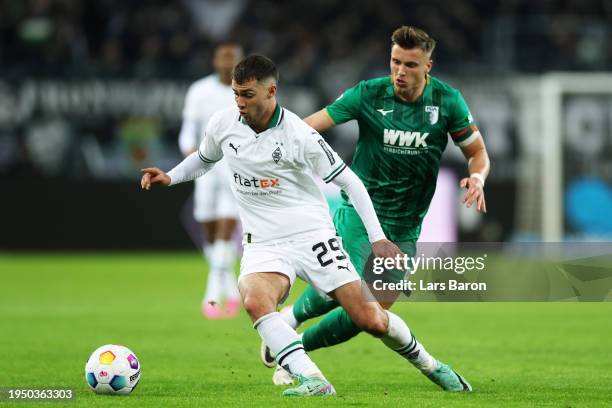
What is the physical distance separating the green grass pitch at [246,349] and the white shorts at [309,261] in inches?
25.0

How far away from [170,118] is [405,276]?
492 inches

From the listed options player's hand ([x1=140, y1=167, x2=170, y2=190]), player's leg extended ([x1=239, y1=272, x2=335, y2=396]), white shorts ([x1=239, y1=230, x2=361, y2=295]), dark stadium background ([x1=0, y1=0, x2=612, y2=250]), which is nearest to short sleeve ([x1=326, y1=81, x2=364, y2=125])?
white shorts ([x1=239, y1=230, x2=361, y2=295])

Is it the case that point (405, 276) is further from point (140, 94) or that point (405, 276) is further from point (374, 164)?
point (140, 94)

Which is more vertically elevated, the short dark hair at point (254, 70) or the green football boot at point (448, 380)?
the short dark hair at point (254, 70)

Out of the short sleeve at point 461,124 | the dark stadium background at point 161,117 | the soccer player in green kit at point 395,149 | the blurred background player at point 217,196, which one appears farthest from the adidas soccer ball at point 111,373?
the dark stadium background at point 161,117

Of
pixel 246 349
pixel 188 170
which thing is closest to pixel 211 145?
pixel 188 170

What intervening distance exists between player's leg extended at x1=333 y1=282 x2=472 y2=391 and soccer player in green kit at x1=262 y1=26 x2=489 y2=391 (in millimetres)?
417

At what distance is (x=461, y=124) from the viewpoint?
279 inches

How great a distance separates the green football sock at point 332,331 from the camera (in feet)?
23.1

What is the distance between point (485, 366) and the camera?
8.08m

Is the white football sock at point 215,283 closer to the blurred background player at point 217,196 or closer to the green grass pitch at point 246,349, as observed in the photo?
the blurred background player at point 217,196

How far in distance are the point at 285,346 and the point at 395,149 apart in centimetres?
156

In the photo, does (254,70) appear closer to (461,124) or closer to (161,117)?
(461,124)

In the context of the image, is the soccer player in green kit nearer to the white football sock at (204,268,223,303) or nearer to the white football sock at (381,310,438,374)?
the white football sock at (381,310,438,374)
